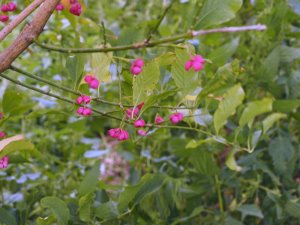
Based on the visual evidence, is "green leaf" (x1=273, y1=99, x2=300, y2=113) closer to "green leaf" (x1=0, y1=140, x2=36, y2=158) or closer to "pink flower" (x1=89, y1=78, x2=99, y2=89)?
"pink flower" (x1=89, y1=78, x2=99, y2=89)

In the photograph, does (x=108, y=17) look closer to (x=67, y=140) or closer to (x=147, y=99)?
(x=67, y=140)

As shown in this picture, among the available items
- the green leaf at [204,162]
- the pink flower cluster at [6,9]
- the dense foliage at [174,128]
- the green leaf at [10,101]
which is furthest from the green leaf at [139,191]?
the pink flower cluster at [6,9]

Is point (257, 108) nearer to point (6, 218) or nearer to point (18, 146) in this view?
point (18, 146)

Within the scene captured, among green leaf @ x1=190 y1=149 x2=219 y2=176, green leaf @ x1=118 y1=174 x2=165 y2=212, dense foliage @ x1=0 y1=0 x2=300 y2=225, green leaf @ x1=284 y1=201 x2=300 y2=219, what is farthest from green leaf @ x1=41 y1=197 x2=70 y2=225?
green leaf @ x1=284 y1=201 x2=300 y2=219

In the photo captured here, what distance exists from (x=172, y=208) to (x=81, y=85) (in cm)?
42

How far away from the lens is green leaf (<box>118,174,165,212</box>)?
838 millimetres

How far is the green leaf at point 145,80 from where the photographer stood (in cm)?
67

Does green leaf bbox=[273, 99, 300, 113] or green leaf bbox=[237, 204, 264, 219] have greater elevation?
green leaf bbox=[273, 99, 300, 113]

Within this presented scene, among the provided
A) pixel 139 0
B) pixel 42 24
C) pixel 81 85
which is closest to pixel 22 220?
pixel 81 85

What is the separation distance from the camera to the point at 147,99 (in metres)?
0.68

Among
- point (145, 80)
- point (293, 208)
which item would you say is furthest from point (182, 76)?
point (293, 208)

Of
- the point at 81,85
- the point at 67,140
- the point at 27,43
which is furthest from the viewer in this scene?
the point at 67,140

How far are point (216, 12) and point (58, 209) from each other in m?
0.35

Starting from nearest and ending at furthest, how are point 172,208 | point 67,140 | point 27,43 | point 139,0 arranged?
point 27,43, point 172,208, point 67,140, point 139,0
